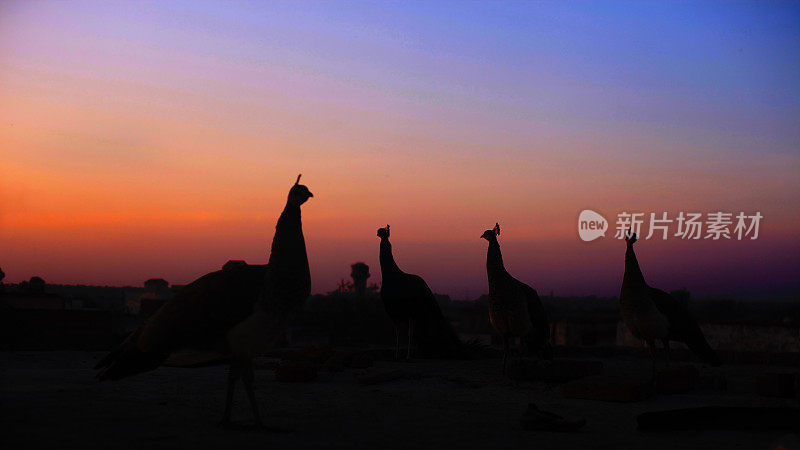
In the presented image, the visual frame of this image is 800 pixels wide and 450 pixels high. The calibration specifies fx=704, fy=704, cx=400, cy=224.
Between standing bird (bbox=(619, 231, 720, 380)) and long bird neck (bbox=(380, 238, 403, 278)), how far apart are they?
479 centimetres

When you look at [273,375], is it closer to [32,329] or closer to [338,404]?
[338,404]

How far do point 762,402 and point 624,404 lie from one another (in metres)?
1.78

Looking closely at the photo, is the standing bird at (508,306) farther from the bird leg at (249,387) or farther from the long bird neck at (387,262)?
the bird leg at (249,387)

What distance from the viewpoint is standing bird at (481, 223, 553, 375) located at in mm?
11039

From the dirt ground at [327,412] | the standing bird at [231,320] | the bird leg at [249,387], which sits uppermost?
the standing bird at [231,320]

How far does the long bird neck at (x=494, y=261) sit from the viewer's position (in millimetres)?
11414

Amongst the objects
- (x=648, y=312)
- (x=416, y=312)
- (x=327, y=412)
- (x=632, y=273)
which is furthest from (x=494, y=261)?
(x=327, y=412)

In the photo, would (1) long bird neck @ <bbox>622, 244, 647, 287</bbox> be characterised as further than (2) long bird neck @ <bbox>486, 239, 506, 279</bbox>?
No

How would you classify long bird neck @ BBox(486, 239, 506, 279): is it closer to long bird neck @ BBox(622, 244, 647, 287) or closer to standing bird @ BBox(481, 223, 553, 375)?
standing bird @ BBox(481, 223, 553, 375)

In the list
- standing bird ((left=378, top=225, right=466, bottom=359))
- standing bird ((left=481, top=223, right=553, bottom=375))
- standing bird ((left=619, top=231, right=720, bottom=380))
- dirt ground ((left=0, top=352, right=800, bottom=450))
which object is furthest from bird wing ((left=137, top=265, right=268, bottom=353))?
standing bird ((left=378, top=225, right=466, bottom=359))

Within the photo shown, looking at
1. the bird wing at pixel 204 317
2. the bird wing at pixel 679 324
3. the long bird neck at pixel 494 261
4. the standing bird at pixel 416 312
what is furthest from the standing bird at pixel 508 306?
the bird wing at pixel 204 317

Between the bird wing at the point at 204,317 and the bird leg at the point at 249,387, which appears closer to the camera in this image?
the bird leg at the point at 249,387

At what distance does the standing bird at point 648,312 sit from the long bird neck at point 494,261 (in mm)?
1962

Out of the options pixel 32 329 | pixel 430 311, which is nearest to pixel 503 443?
pixel 430 311
